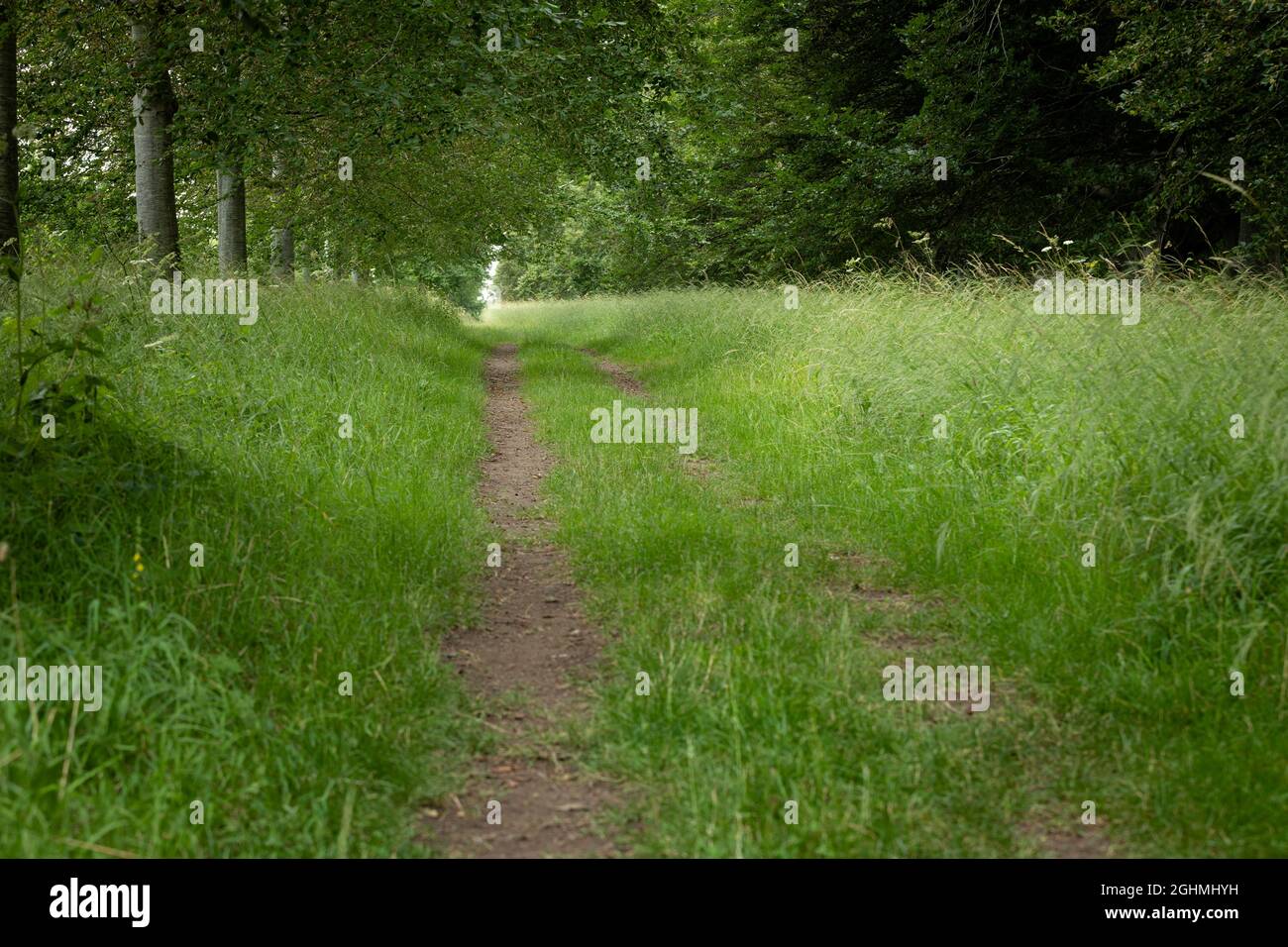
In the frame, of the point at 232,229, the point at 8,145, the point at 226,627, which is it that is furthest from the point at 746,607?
the point at 232,229

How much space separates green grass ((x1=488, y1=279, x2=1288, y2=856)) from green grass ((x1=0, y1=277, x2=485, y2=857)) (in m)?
0.90

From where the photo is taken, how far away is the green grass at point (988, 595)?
3.15 m

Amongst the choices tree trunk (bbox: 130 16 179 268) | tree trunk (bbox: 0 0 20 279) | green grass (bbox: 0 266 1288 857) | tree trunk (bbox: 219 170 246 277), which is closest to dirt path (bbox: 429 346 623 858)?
green grass (bbox: 0 266 1288 857)

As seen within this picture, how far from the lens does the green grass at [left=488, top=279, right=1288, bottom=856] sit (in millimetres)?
3150

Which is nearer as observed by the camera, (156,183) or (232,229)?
(156,183)

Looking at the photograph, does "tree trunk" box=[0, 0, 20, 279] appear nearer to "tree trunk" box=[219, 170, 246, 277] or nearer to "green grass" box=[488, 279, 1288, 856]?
"tree trunk" box=[219, 170, 246, 277]

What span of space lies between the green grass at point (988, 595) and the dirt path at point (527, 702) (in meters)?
0.19

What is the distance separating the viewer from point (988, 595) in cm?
483

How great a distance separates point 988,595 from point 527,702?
255 cm

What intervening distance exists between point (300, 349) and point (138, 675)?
739 cm

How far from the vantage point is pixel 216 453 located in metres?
5.92

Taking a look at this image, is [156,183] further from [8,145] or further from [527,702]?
[527,702]

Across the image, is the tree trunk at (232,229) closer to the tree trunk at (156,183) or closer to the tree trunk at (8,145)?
the tree trunk at (156,183)
